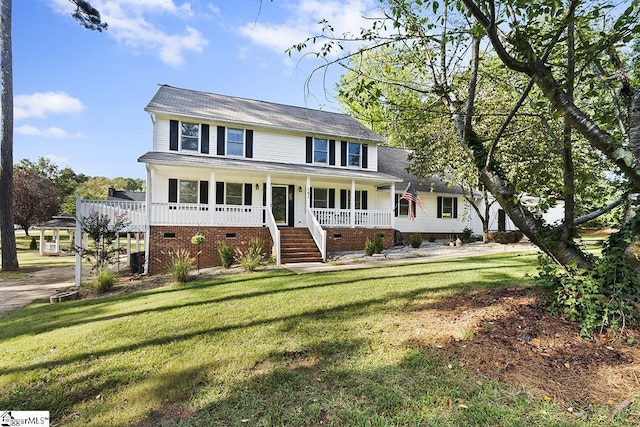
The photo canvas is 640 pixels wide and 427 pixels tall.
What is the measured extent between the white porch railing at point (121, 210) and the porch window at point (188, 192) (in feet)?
8.40

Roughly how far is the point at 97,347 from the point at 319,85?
5042mm

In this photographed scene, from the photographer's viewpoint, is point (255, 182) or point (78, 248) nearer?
point (78, 248)

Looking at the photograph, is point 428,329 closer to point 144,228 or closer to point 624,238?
point 624,238

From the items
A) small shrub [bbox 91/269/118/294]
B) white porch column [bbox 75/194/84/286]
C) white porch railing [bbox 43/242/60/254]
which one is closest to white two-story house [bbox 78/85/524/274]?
white porch column [bbox 75/194/84/286]

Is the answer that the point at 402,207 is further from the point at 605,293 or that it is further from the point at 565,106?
the point at 565,106

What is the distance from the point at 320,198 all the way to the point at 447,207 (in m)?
9.57

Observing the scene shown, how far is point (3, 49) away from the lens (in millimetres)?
12617

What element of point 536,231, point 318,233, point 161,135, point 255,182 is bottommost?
point 318,233

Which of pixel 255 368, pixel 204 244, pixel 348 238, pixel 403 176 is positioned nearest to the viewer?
pixel 255 368

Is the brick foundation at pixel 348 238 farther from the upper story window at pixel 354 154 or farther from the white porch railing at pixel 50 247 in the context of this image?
the white porch railing at pixel 50 247

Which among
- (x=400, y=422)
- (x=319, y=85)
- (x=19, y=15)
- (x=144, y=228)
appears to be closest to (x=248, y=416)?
(x=400, y=422)

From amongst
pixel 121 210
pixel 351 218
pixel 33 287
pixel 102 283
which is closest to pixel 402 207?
pixel 351 218

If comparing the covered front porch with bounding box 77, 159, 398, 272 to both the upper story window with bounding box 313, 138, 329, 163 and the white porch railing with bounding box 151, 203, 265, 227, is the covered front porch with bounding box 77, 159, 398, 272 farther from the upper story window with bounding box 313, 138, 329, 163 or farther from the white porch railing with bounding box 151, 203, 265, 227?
the upper story window with bounding box 313, 138, 329, 163

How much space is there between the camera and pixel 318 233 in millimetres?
13156
